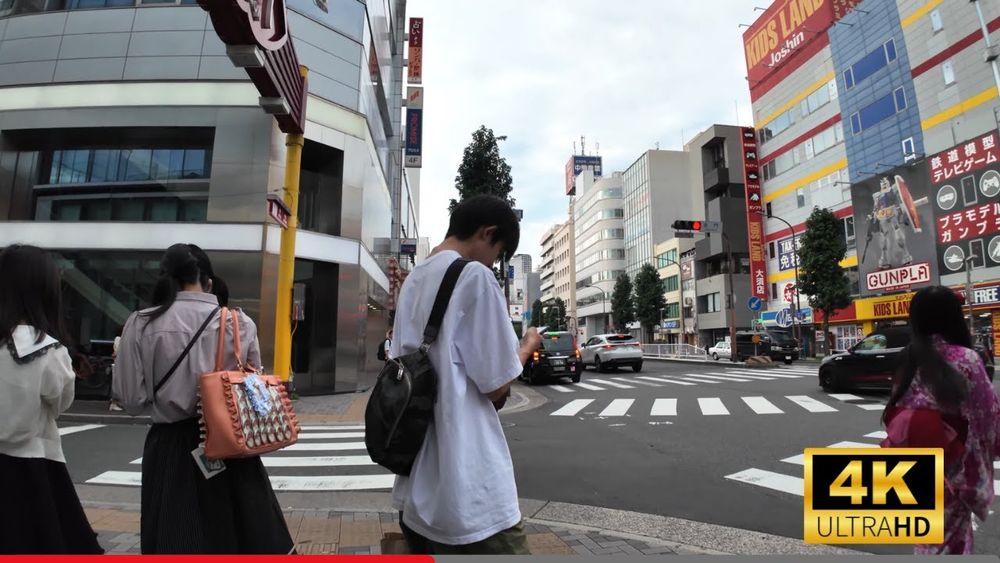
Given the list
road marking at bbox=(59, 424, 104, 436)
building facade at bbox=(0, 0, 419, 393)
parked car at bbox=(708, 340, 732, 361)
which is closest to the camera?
road marking at bbox=(59, 424, 104, 436)

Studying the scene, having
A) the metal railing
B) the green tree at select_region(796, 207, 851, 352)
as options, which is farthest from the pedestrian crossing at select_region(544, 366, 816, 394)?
the metal railing

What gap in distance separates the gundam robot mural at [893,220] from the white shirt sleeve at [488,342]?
35.0 meters

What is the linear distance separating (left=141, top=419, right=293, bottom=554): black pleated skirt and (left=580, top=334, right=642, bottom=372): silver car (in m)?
20.0

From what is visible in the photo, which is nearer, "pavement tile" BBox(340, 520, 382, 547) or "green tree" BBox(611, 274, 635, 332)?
"pavement tile" BBox(340, 520, 382, 547)

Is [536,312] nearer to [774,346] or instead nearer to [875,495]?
[774,346]

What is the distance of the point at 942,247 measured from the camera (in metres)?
27.3

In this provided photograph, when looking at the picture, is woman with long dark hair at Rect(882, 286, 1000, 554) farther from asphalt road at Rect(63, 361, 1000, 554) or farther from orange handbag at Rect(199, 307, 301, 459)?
orange handbag at Rect(199, 307, 301, 459)

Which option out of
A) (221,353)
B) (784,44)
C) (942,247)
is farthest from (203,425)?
(784,44)

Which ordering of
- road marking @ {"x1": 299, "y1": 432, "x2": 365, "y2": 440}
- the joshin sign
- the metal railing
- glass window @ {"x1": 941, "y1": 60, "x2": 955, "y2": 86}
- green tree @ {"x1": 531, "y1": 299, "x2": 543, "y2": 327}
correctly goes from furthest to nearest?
green tree @ {"x1": 531, "y1": 299, "x2": 543, "y2": 327} → the metal railing → the joshin sign → glass window @ {"x1": 941, "y1": 60, "x2": 955, "y2": 86} → road marking @ {"x1": 299, "y1": 432, "x2": 365, "y2": 440}

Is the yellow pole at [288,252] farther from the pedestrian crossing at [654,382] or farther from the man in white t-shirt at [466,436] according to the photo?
the man in white t-shirt at [466,436]

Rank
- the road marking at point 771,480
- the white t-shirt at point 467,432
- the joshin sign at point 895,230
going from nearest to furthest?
the white t-shirt at point 467,432
the road marking at point 771,480
the joshin sign at point 895,230

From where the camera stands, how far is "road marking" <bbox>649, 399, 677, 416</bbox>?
33.4 feet

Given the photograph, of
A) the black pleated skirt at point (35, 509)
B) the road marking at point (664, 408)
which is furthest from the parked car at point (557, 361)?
the black pleated skirt at point (35, 509)

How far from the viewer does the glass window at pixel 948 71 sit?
2670 centimetres
